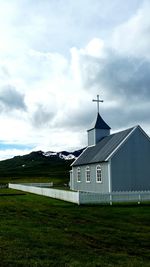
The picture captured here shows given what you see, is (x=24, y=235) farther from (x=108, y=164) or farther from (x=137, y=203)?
(x=108, y=164)

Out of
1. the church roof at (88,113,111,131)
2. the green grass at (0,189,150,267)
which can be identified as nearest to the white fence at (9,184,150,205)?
the green grass at (0,189,150,267)

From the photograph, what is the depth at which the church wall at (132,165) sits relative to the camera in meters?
35.2

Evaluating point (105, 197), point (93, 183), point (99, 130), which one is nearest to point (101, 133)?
point (99, 130)

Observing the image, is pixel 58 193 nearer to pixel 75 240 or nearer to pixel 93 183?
pixel 93 183

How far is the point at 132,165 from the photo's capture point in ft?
117

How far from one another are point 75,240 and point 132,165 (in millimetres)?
23067

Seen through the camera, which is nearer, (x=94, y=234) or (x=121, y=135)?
(x=94, y=234)

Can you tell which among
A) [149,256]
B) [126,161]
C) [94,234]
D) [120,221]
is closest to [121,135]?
[126,161]

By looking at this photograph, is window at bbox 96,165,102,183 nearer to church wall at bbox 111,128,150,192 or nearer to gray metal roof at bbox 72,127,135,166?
gray metal roof at bbox 72,127,135,166

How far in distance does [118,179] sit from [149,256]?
23.8 metres

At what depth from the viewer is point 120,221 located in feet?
62.6

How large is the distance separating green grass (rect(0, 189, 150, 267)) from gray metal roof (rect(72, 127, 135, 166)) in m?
15.9

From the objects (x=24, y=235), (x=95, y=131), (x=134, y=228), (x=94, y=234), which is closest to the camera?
(x=24, y=235)

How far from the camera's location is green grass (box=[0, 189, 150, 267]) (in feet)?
33.1
